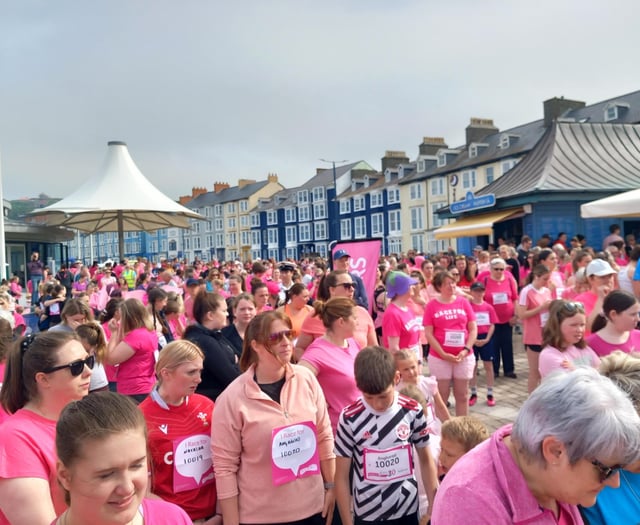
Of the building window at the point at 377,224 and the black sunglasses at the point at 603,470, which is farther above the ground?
the building window at the point at 377,224

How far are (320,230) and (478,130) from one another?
947 inches

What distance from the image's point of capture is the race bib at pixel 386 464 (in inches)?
113

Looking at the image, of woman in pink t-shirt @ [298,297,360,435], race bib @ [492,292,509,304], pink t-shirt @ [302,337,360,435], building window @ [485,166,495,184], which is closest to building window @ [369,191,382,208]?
building window @ [485,166,495,184]

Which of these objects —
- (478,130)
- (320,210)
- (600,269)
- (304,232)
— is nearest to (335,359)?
(600,269)

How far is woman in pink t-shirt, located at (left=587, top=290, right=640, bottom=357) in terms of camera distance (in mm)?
3729

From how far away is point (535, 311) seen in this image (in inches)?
253

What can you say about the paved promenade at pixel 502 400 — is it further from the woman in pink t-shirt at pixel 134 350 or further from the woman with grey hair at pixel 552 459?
the woman with grey hair at pixel 552 459

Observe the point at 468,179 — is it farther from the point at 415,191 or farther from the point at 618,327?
the point at 618,327

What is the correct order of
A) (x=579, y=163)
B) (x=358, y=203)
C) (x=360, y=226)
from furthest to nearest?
(x=360, y=226) < (x=358, y=203) < (x=579, y=163)

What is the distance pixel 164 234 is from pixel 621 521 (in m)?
90.3

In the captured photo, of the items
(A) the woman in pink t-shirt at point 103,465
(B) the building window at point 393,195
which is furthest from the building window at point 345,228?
(A) the woman in pink t-shirt at point 103,465

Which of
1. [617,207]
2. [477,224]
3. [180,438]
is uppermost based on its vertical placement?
[477,224]

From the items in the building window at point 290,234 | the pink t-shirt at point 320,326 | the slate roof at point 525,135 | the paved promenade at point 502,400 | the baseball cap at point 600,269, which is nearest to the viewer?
the pink t-shirt at point 320,326

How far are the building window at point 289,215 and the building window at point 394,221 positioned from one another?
59.8 ft
